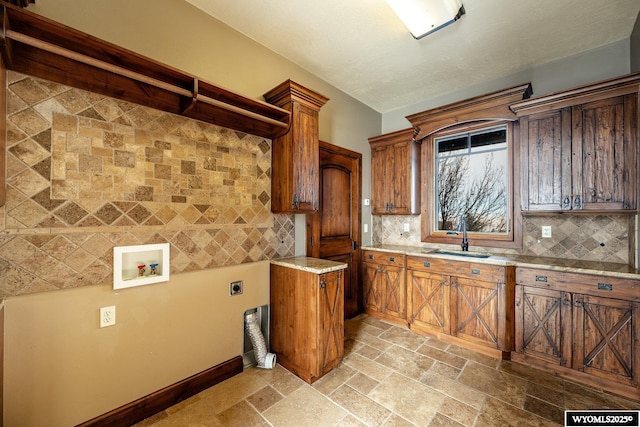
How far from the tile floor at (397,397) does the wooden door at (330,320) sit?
0.45 feet

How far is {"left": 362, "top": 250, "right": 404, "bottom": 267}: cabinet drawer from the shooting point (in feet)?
11.0

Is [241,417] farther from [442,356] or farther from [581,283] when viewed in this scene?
[581,283]

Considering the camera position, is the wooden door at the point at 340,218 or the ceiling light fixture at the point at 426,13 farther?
the wooden door at the point at 340,218

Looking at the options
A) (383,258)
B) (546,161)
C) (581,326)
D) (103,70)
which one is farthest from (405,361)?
(103,70)

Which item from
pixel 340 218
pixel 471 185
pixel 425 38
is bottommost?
pixel 340 218

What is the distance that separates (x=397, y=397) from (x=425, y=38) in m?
3.28

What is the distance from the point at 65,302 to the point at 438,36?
3.69 m

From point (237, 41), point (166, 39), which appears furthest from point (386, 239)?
point (166, 39)

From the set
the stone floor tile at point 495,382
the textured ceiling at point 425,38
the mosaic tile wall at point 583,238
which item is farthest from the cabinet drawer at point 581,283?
the textured ceiling at point 425,38

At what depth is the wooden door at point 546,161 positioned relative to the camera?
2479mm

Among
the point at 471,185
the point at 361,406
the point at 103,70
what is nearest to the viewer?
the point at 103,70

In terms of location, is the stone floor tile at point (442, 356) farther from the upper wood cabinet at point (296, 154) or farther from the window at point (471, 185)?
the upper wood cabinet at point (296, 154)

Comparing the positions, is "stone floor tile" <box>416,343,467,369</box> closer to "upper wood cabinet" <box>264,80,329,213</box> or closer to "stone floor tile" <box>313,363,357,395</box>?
"stone floor tile" <box>313,363,357,395</box>

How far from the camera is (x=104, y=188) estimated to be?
1713 millimetres
